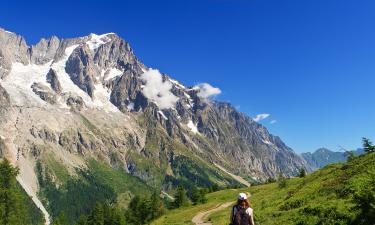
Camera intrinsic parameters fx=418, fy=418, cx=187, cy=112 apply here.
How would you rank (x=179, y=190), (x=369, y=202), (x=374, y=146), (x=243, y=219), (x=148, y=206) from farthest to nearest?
1. (x=179, y=190)
2. (x=148, y=206)
3. (x=374, y=146)
4. (x=369, y=202)
5. (x=243, y=219)

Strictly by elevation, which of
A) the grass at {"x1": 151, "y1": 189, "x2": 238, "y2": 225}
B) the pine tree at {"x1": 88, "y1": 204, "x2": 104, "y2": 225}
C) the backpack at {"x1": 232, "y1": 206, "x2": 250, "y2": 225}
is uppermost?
the pine tree at {"x1": 88, "y1": 204, "x2": 104, "y2": 225}

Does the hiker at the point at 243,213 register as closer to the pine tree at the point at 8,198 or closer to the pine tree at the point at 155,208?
the pine tree at the point at 8,198

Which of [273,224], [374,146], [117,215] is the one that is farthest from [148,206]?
[273,224]

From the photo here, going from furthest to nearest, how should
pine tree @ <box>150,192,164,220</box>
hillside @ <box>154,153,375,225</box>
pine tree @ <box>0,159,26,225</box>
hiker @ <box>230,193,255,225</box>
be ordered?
pine tree @ <box>150,192,164,220</box>
pine tree @ <box>0,159,26,225</box>
hillside @ <box>154,153,375,225</box>
hiker @ <box>230,193,255,225</box>

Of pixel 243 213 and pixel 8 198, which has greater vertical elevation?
pixel 8 198

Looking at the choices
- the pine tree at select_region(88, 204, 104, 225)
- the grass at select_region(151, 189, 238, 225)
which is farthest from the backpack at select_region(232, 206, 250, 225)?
the pine tree at select_region(88, 204, 104, 225)

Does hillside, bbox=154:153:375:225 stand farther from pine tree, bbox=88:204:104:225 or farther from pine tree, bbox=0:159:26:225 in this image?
pine tree, bbox=88:204:104:225

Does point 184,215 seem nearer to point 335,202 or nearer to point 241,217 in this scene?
point 335,202

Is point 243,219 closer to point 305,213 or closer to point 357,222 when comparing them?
point 357,222

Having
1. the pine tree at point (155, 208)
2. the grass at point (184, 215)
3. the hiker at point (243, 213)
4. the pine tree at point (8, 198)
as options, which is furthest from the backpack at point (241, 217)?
the pine tree at point (155, 208)

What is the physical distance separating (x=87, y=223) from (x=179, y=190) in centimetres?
3177

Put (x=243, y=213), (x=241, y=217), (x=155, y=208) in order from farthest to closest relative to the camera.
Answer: (x=155, y=208) → (x=241, y=217) → (x=243, y=213)

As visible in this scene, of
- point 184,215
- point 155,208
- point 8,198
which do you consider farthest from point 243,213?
point 155,208

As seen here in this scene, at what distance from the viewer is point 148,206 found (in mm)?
122062
